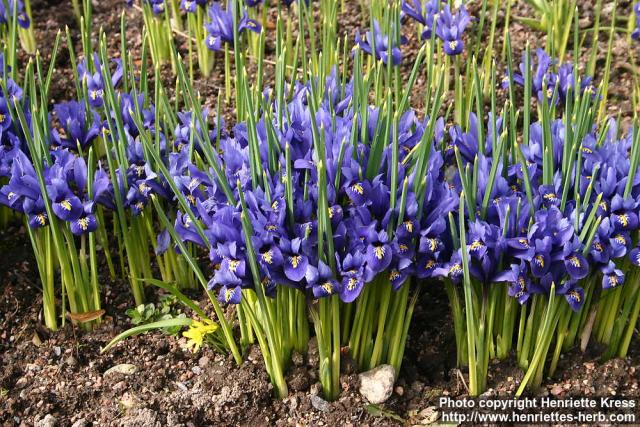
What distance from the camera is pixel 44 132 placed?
3.32 meters

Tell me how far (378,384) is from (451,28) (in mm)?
2015

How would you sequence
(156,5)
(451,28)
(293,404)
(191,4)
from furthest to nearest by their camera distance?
1. (156,5)
2. (191,4)
3. (451,28)
4. (293,404)

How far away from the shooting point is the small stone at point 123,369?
3.36m

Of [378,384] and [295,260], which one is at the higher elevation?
[295,260]

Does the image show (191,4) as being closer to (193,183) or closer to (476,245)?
(193,183)

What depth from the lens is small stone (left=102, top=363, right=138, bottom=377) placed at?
3.36 metres

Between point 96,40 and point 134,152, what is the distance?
2540 millimetres

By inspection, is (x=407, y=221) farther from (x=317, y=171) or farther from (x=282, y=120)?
(x=282, y=120)

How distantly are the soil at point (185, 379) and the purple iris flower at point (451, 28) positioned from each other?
1.34m

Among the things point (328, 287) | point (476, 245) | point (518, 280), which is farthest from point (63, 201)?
point (518, 280)

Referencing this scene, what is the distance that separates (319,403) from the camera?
317 centimetres

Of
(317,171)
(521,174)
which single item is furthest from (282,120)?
(521,174)

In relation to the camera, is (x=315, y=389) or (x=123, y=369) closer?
(x=315, y=389)

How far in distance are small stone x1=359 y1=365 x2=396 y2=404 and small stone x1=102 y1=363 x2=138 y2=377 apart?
963 millimetres
